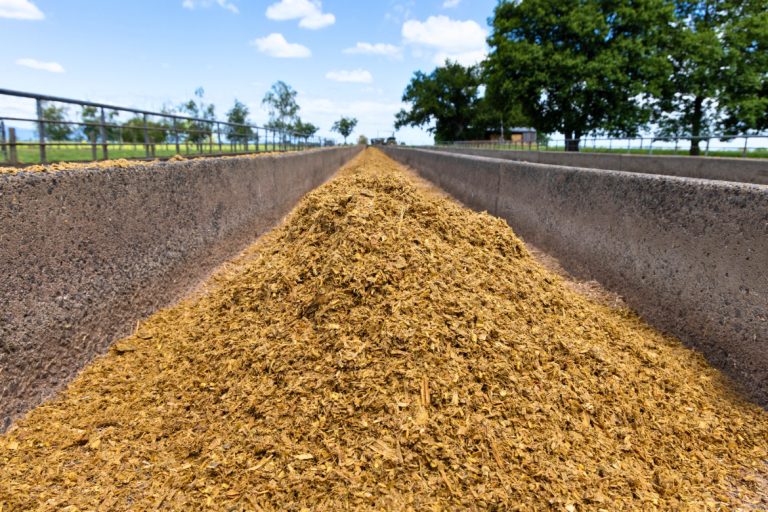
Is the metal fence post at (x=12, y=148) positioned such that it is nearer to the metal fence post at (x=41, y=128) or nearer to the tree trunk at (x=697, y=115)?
the metal fence post at (x=41, y=128)

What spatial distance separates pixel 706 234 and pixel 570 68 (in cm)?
3047

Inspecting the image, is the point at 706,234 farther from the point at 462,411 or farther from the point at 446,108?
the point at 446,108

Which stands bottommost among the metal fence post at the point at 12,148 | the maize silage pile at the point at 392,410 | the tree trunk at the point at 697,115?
the maize silage pile at the point at 392,410

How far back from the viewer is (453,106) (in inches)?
3076

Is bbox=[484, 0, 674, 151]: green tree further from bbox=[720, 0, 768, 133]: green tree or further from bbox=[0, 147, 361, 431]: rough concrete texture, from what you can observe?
bbox=[0, 147, 361, 431]: rough concrete texture

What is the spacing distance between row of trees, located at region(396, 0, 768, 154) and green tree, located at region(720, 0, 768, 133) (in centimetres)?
6

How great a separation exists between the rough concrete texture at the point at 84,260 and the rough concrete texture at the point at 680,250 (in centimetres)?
399

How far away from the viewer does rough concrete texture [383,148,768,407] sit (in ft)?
8.59

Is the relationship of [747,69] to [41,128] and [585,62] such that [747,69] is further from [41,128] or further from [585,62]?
[41,128]

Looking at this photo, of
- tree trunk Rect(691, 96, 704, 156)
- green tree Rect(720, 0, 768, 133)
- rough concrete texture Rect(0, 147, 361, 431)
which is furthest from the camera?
tree trunk Rect(691, 96, 704, 156)

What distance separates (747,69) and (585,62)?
9.83 m

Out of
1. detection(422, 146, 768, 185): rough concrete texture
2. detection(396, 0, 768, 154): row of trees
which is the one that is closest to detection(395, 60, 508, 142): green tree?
detection(396, 0, 768, 154): row of trees

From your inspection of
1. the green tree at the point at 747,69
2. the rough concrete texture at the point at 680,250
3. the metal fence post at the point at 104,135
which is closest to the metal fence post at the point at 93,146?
the metal fence post at the point at 104,135

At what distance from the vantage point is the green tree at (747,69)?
2788 cm
